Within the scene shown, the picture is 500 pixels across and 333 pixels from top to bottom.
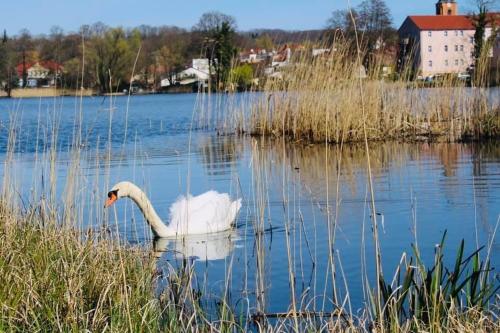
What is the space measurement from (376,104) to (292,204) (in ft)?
23.0

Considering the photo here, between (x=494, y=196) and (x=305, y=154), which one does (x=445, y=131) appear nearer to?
(x=305, y=154)

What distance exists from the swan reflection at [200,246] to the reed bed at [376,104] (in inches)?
300

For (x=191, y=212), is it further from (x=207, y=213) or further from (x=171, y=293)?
(x=171, y=293)

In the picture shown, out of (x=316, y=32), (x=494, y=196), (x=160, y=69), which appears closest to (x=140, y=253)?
(x=494, y=196)

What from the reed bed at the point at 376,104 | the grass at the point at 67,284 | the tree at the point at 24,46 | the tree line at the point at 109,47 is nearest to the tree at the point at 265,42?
the tree line at the point at 109,47

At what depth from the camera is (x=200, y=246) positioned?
8.20 meters

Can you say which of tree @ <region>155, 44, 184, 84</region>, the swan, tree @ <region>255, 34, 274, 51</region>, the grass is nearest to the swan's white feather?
the swan

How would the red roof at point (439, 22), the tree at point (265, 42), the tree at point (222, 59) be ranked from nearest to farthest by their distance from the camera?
the tree at point (222, 59)
the tree at point (265, 42)
the red roof at point (439, 22)

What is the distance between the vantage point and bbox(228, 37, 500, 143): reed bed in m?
16.3

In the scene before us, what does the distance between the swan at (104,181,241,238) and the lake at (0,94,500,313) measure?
124mm

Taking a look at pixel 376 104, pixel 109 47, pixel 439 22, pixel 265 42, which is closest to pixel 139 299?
pixel 109 47

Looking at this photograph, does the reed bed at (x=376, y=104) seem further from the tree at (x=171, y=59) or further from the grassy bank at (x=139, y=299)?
the tree at (x=171, y=59)

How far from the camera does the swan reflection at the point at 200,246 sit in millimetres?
7648

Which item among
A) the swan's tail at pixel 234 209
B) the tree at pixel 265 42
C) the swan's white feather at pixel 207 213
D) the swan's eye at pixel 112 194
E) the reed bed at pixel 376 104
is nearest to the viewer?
the swan's eye at pixel 112 194
